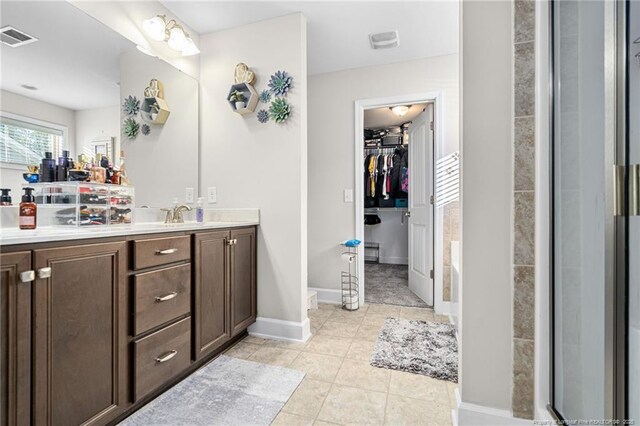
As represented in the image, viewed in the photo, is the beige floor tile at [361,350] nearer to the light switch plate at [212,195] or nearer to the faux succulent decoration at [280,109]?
the light switch plate at [212,195]

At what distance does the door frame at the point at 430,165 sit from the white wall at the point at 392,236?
2.25 metres

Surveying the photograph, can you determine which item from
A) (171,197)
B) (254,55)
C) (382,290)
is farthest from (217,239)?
(382,290)

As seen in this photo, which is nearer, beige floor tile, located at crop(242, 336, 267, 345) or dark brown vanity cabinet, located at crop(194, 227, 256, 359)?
dark brown vanity cabinet, located at crop(194, 227, 256, 359)

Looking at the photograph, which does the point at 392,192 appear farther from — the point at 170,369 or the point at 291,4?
the point at 170,369

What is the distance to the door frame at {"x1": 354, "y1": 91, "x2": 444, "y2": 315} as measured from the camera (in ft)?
8.86

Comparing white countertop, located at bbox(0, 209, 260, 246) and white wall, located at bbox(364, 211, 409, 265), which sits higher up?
white countertop, located at bbox(0, 209, 260, 246)

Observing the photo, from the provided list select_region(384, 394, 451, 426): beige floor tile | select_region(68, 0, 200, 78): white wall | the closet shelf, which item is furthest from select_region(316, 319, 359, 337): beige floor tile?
the closet shelf

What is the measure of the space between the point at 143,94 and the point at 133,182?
2.03 ft

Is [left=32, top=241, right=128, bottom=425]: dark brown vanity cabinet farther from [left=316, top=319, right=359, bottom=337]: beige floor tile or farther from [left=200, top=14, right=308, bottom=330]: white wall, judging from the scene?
[left=316, top=319, right=359, bottom=337]: beige floor tile

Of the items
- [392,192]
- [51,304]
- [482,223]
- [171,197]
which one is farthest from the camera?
[392,192]

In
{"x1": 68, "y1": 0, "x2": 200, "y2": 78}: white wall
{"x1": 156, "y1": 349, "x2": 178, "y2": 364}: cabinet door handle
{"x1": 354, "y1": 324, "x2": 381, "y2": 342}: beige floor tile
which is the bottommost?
{"x1": 354, "y1": 324, "x2": 381, "y2": 342}: beige floor tile

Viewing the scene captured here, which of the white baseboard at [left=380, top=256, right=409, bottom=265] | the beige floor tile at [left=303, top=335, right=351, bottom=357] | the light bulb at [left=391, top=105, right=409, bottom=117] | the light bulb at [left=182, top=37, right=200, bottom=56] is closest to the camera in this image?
the beige floor tile at [left=303, top=335, right=351, bottom=357]

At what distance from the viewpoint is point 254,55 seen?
7.14 ft

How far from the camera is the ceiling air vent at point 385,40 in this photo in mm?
2355
